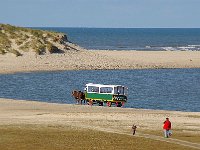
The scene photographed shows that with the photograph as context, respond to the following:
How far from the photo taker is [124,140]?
4375 cm

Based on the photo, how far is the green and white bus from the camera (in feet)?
216

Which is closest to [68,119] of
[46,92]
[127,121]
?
[127,121]

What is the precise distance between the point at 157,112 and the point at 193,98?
1473 cm

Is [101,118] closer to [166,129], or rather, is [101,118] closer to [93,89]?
[166,129]

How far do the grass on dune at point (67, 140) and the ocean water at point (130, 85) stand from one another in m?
20.1

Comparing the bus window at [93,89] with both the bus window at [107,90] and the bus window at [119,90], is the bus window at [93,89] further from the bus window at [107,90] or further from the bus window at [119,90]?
the bus window at [119,90]

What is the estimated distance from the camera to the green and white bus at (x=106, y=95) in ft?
216

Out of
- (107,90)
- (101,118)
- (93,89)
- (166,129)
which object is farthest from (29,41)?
(166,129)

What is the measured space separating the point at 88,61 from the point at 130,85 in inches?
1154

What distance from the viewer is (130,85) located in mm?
83938

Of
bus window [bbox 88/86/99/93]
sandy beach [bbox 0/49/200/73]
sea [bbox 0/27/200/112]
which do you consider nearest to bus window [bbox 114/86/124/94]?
sea [bbox 0/27/200/112]

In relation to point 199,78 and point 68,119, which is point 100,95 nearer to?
point 68,119

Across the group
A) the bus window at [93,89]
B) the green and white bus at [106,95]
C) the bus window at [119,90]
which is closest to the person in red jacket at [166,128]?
the green and white bus at [106,95]

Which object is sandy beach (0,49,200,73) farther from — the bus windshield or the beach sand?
the beach sand
